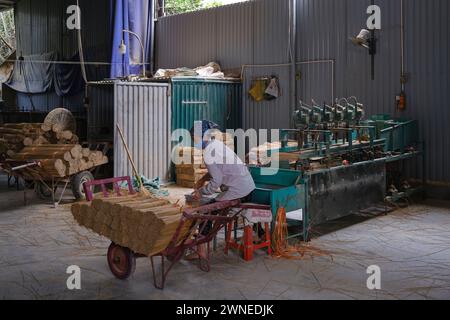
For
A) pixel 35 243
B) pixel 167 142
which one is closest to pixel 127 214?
pixel 35 243

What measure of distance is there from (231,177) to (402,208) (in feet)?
17.7

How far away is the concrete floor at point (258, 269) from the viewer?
590 cm

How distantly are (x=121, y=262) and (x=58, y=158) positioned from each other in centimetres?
525

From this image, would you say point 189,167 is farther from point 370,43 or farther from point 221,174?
point 221,174

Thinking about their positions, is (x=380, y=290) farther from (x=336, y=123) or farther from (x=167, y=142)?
(x=167, y=142)

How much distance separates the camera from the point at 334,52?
1302 centimetres

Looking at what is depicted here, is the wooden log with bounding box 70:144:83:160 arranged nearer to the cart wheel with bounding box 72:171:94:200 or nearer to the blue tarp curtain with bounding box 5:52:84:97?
the cart wheel with bounding box 72:171:94:200

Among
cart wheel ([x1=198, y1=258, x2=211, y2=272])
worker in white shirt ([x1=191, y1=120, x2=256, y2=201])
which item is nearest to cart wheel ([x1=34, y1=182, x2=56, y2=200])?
worker in white shirt ([x1=191, y1=120, x2=256, y2=201])

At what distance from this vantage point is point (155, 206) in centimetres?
637

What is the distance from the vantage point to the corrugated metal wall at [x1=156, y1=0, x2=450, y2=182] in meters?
11.3

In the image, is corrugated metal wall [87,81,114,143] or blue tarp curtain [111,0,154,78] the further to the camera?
blue tarp curtain [111,0,154,78]

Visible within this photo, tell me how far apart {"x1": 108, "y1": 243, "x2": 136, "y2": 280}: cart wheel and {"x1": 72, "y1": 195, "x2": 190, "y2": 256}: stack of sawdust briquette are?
0.24 meters

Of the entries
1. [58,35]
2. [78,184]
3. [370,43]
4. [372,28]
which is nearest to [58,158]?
[78,184]

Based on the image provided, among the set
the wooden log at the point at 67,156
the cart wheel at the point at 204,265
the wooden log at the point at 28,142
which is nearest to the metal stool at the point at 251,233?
the cart wheel at the point at 204,265
